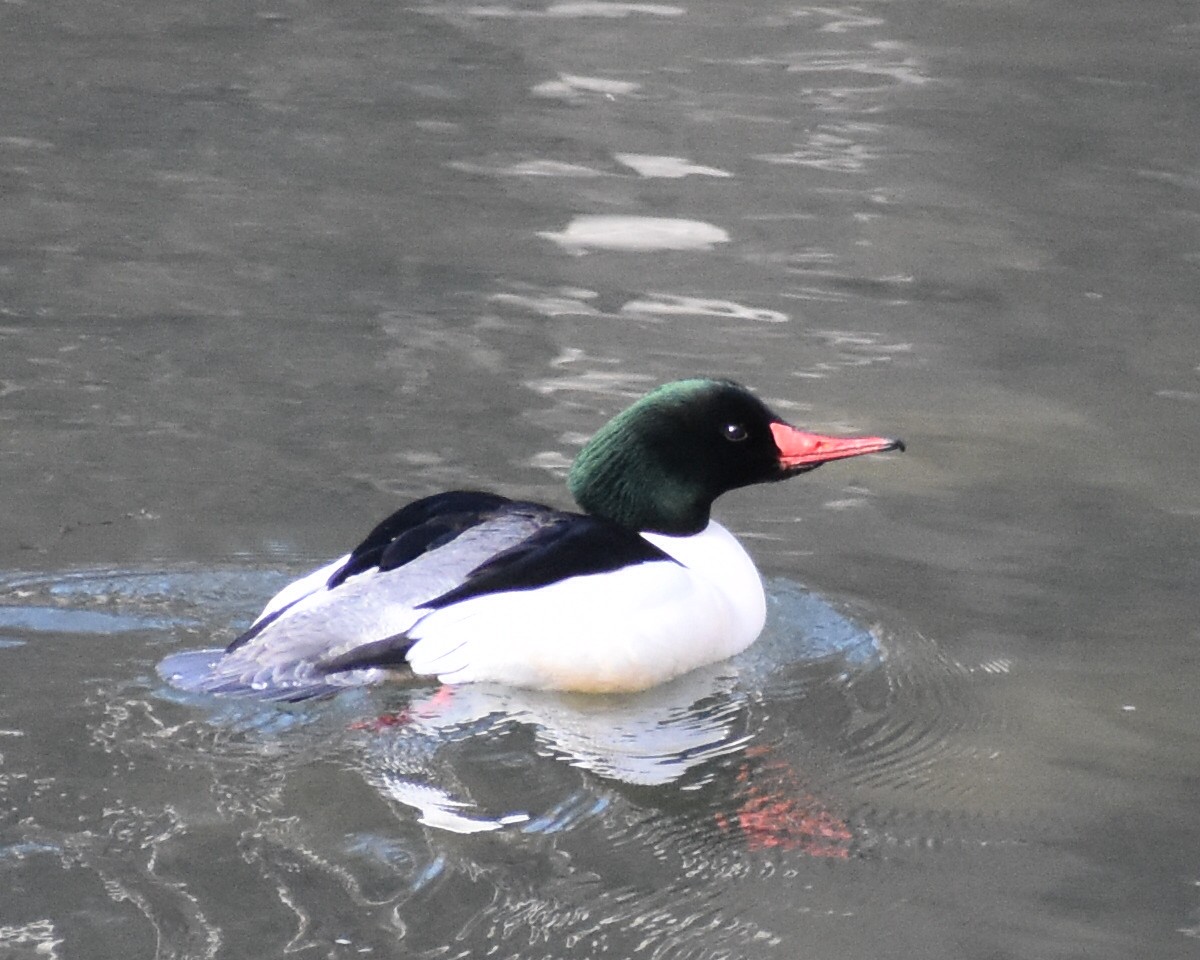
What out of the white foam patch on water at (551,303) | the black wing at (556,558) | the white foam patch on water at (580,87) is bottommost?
the white foam patch on water at (551,303)

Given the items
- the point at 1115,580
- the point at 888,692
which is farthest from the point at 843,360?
the point at 888,692

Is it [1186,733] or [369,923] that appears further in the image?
[1186,733]

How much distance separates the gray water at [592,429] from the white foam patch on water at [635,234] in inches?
1.4

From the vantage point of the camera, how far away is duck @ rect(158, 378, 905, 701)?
547 centimetres

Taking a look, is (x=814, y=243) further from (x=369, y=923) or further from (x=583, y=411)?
(x=369, y=923)

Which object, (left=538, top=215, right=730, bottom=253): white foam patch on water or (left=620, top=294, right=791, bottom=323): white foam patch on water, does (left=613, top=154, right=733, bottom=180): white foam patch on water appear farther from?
(left=620, top=294, right=791, bottom=323): white foam patch on water

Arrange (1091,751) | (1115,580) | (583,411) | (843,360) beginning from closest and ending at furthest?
(1091,751), (1115,580), (583,411), (843,360)

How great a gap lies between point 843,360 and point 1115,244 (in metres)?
2.47

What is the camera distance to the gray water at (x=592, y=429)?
15.3ft

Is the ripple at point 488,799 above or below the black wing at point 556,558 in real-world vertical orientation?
below

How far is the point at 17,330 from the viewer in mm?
8383

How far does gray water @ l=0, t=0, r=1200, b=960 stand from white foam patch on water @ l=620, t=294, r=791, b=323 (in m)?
0.04

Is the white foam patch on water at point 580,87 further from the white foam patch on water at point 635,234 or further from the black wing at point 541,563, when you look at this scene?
the black wing at point 541,563

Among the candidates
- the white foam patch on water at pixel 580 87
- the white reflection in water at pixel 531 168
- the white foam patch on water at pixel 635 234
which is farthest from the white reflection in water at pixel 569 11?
the white foam patch on water at pixel 635 234
